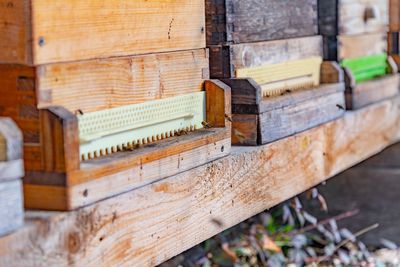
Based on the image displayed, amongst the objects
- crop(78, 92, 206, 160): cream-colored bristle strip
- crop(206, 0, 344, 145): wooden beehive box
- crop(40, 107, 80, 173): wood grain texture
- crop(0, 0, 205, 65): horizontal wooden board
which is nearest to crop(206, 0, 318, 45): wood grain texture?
crop(206, 0, 344, 145): wooden beehive box

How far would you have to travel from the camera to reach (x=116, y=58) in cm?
187

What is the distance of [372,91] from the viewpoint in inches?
137

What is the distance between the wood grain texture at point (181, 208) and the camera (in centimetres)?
158

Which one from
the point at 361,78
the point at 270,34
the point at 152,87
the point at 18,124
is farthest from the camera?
the point at 361,78

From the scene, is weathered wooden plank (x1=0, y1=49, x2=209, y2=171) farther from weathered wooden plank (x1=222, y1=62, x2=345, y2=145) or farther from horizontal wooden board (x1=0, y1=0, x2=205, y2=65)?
weathered wooden plank (x1=222, y1=62, x2=345, y2=145)

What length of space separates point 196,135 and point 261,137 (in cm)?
37

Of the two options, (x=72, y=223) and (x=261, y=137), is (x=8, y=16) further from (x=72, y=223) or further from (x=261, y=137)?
(x=261, y=137)

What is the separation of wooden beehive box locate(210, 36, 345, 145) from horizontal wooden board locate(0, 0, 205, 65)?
22cm

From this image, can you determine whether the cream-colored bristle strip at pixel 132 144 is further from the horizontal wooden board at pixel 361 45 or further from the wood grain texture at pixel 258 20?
the horizontal wooden board at pixel 361 45

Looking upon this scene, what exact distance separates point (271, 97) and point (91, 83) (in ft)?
3.30

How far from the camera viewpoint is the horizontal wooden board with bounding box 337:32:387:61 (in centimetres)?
329

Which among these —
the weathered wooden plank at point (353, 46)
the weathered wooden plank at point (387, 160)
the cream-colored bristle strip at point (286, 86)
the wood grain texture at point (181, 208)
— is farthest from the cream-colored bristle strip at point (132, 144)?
the weathered wooden plank at point (387, 160)

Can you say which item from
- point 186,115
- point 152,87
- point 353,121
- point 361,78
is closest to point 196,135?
point 186,115

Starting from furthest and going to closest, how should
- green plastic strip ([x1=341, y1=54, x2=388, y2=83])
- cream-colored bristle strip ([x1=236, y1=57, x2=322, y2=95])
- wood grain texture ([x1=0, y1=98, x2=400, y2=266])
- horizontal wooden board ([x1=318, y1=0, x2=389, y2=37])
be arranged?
green plastic strip ([x1=341, y1=54, x2=388, y2=83]) → horizontal wooden board ([x1=318, y1=0, x2=389, y2=37]) → cream-colored bristle strip ([x1=236, y1=57, x2=322, y2=95]) → wood grain texture ([x1=0, y1=98, x2=400, y2=266])
